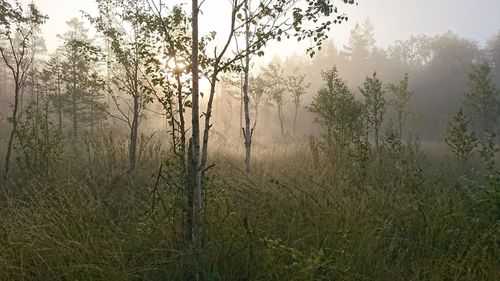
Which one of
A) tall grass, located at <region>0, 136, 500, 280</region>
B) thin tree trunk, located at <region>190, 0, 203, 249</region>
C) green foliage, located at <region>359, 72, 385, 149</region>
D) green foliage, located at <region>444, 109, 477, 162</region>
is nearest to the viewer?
tall grass, located at <region>0, 136, 500, 280</region>

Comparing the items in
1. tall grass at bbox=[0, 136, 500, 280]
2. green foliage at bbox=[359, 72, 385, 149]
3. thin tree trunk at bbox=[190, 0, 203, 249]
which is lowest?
tall grass at bbox=[0, 136, 500, 280]

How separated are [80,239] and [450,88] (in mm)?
52026

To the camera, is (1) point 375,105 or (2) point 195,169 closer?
(2) point 195,169

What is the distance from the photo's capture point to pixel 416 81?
52.6 metres

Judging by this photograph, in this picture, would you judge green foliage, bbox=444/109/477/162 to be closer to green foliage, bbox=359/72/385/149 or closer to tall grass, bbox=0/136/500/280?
green foliage, bbox=359/72/385/149

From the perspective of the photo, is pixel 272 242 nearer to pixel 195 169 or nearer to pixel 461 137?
pixel 195 169

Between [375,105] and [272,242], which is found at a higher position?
[375,105]

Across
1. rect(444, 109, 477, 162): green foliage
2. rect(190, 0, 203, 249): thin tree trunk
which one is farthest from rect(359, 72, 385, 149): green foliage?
rect(190, 0, 203, 249): thin tree trunk

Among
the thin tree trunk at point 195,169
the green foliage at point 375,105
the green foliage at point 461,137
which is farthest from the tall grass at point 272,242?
the green foliage at point 375,105

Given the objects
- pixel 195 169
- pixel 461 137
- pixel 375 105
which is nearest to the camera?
pixel 195 169

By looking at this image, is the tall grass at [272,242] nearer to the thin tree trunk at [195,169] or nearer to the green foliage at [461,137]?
the thin tree trunk at [195,169]

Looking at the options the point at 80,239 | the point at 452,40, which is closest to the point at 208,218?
the point at 80,239

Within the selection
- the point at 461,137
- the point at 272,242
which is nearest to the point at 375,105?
the point at 461,137

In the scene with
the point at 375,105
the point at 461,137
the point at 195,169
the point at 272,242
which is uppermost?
the point at 375,105
